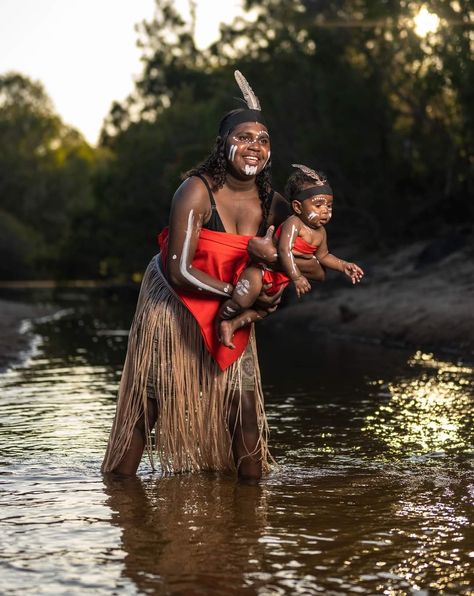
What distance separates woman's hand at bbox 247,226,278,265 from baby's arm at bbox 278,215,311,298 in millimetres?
38

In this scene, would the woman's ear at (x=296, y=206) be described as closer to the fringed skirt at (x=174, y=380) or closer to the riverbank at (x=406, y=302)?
the fringed skirt at (x=174, y=380)

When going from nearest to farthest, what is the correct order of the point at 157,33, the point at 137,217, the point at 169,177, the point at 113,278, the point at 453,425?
the point at 453,425 < the point at 169,177 < the point at 137,217 < the point at 113,278 < the point at 157,33

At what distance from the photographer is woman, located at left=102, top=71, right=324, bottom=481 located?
6598 millimetres

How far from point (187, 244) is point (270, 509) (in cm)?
138

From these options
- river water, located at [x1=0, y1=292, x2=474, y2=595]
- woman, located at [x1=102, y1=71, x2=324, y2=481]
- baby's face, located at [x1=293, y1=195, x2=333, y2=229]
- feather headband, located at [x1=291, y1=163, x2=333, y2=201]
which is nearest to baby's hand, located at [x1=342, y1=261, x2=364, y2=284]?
woman, located at [x1=102, y1=71, x2=324, y2=481]

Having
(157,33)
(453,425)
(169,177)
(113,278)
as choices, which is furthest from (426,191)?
(157,33)

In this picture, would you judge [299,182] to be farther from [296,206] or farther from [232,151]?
[232,151]

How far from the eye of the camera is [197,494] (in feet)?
21.1

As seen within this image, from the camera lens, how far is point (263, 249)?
636 centimetres

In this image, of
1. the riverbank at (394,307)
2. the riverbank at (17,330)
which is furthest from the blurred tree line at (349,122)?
the riverbank at (17,330)

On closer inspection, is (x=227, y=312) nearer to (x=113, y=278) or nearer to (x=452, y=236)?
(x=452, y=236)

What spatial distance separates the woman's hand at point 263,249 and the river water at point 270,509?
1192mm

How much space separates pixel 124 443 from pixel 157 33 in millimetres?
70632

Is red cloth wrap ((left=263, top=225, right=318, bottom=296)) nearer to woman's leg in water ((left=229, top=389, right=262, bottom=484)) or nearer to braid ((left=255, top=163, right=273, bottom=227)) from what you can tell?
braid ((left=255, top=163, right=273, bottom=227))
